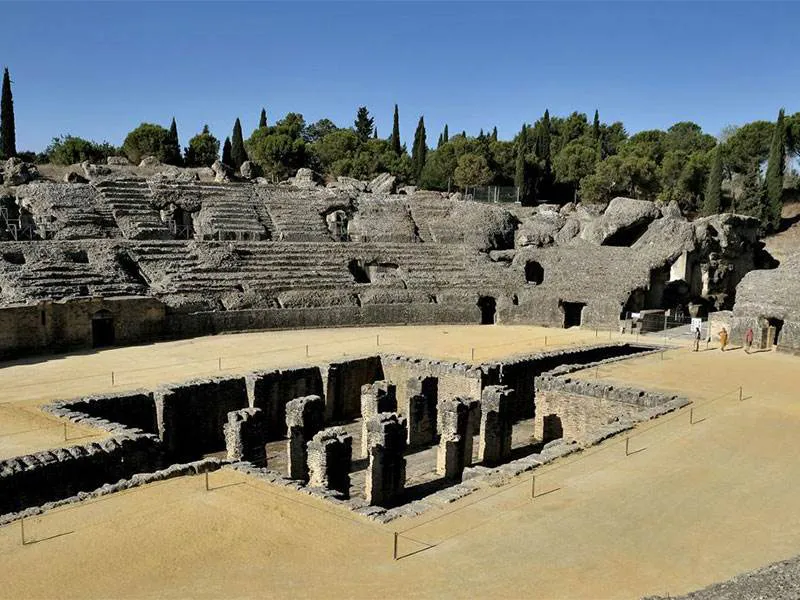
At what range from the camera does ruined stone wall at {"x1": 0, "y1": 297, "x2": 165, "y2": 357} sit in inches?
801

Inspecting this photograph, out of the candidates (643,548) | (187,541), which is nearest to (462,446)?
(643,548)

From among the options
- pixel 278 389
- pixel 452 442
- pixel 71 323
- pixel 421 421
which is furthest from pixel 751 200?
pixel 71 323

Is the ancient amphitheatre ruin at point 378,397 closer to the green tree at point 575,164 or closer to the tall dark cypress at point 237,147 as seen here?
the tall dark cypress at point 237,147

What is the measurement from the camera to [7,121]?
4278 cm

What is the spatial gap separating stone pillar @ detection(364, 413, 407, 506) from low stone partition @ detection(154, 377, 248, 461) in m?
5.22

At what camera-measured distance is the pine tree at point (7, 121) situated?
42.5 metres

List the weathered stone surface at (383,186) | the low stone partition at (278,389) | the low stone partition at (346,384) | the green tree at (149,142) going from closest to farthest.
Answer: the low stone partition at (278,389), the low stone partition at (346,384), the weathered stone surface at (383,186), the green tree at (149,142)

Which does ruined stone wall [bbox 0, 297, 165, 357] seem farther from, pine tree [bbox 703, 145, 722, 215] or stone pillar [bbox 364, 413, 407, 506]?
pine tree [bbox 703, 145, 722, 215]

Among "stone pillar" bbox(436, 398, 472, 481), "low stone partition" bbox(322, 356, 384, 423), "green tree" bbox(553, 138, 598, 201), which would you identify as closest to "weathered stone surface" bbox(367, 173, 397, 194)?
"green tree" bbox(553, 138, 598, 201)

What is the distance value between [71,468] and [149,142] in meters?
45.3

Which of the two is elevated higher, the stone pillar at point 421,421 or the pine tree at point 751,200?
the pine tree at point 751,200

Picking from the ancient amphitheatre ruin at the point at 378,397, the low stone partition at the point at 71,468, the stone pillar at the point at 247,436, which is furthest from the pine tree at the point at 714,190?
the low stone partition at the point at 71,468

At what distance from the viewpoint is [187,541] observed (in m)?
8.45

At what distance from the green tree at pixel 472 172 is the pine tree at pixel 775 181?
2007 cm
